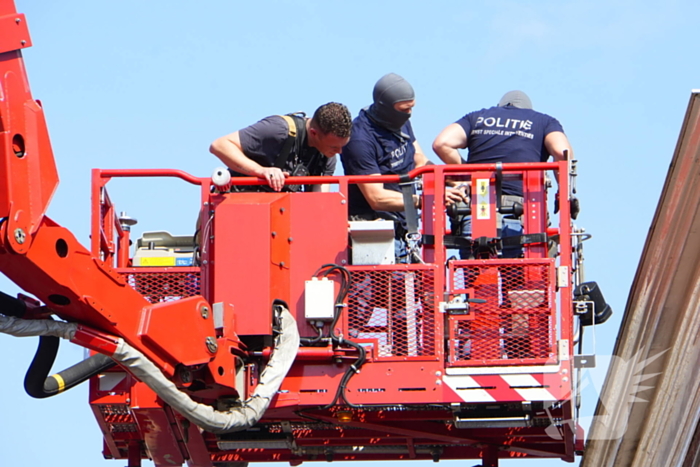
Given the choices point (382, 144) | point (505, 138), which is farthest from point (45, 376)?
point (505, 138)

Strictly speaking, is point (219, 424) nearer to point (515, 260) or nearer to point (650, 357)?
point (515, 260)

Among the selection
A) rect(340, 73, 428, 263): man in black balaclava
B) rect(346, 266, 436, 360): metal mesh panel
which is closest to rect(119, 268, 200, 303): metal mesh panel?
rect(346, 266, 436, 360): metal mesh panel

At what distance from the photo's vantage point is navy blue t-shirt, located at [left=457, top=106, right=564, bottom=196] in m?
10.1

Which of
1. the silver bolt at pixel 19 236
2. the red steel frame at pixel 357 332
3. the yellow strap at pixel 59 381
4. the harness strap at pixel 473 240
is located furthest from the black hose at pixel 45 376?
the harness strap at pixel 473 240

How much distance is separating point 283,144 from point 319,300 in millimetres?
1392

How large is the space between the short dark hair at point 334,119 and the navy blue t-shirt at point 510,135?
4.01 ft

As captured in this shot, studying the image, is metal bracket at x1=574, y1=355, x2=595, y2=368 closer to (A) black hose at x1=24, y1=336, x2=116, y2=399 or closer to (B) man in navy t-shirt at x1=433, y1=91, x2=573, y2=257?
(B) man in navy t-shirt at x1=433, y1=91, x2=573, y2=257

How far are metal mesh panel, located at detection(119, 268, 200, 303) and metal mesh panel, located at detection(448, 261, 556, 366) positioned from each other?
2.05 metres

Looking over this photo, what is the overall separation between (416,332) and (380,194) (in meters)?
1.29

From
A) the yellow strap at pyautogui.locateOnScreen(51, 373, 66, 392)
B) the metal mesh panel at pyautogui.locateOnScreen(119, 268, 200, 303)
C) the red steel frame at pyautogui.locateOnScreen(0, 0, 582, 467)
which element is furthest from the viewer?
the metal mesh panel at pyautogui.locateOnScreen(119, 268, 200, 303)

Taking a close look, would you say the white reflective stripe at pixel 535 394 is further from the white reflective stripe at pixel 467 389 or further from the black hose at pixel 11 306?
the black hose at pixel 11 306

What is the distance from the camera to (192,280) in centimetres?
952

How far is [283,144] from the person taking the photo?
9.74 m

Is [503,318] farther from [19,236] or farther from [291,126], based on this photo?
[19,236]
